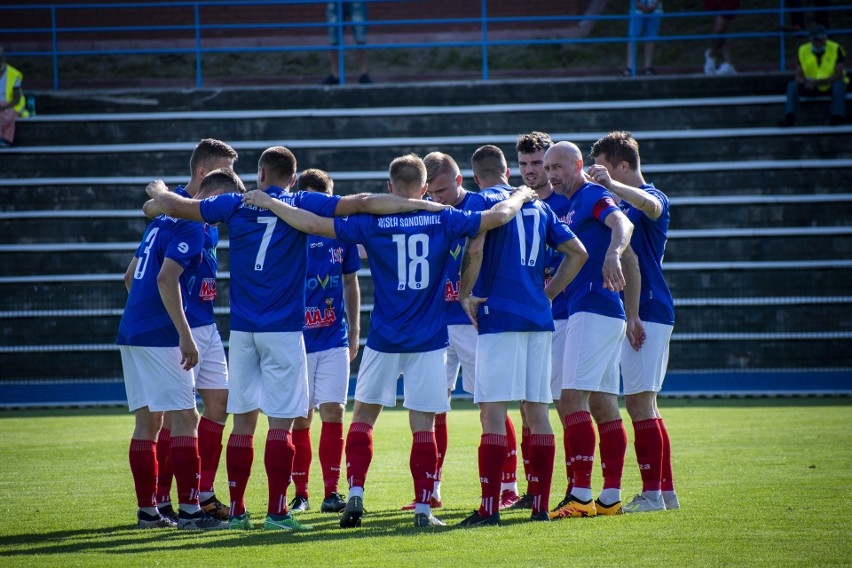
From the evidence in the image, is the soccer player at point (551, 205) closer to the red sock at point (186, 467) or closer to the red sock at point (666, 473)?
the red sock at point (666, 473)

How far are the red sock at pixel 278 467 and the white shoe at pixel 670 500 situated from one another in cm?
265

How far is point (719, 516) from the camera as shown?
6781 millimetres

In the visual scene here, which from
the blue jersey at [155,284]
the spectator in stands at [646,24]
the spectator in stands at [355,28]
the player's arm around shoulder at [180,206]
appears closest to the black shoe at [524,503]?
the blue jersey at [155,284]

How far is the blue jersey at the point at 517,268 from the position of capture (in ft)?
22.4

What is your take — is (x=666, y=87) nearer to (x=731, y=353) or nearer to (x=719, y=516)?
(x=731, y=353)

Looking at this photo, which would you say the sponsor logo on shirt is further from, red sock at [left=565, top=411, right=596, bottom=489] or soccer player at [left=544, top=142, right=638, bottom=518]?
red sock at [left=565, top=411, right=596, bottom=489]

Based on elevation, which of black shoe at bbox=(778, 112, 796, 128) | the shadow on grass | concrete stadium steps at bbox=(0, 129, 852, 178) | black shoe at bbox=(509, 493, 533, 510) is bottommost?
black shoe at bbox=(509, 493, 533, 510)

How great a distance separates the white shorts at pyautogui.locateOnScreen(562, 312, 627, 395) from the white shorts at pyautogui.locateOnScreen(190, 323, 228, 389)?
252cm

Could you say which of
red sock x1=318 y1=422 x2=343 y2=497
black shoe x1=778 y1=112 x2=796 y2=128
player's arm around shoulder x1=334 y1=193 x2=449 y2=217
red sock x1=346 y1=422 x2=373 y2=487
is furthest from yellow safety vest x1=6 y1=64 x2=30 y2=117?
red sock x1=346 y1=422 x2=373 y2=487

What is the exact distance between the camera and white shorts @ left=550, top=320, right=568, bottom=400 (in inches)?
303

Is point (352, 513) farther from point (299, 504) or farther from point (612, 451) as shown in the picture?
point (612, 451)

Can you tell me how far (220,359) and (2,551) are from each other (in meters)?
2.14

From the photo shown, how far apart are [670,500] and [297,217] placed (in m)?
3.26

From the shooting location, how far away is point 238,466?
267 inches
